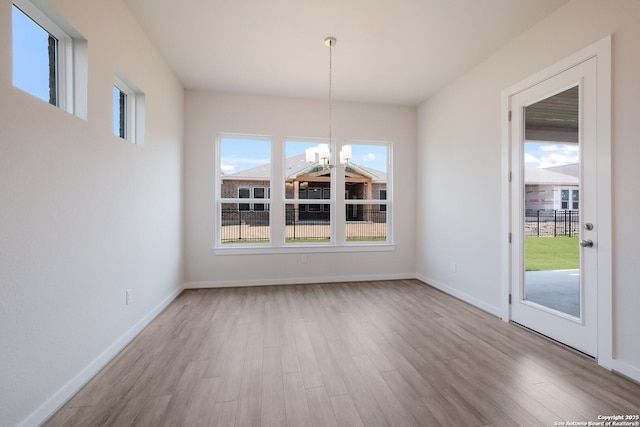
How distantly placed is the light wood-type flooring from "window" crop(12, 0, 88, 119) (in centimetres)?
188

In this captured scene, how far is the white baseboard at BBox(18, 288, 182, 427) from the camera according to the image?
58.6 inches

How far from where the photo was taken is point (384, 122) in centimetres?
468

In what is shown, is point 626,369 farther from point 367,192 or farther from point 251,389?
point 367,192

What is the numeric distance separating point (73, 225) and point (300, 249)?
298 centimetres

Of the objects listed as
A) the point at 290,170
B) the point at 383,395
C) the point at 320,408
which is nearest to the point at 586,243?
the point at 383,395

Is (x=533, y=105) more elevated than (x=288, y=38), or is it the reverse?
(x=288, y=38)

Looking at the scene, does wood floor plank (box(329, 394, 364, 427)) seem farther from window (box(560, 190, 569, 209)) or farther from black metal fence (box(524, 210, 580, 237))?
window (box(560, 190, 569, 209))

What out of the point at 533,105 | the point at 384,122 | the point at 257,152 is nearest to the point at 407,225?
the point at 384,122

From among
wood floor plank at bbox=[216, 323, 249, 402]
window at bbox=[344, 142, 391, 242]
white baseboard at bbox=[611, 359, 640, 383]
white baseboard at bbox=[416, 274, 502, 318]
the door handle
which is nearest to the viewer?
wood floor plank at bbox=[216, 323, 249, 402]

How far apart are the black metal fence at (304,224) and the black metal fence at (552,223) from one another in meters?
2.24

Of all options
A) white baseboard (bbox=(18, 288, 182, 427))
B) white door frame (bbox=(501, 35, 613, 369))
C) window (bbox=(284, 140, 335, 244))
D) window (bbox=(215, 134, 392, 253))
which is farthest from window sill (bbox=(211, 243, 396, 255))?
white door frame (bbox=(501, 35, 613, 369))

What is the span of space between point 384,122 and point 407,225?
5.88 ft

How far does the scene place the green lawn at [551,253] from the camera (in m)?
2.37

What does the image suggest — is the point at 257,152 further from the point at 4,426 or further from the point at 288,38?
the point at 4,426
